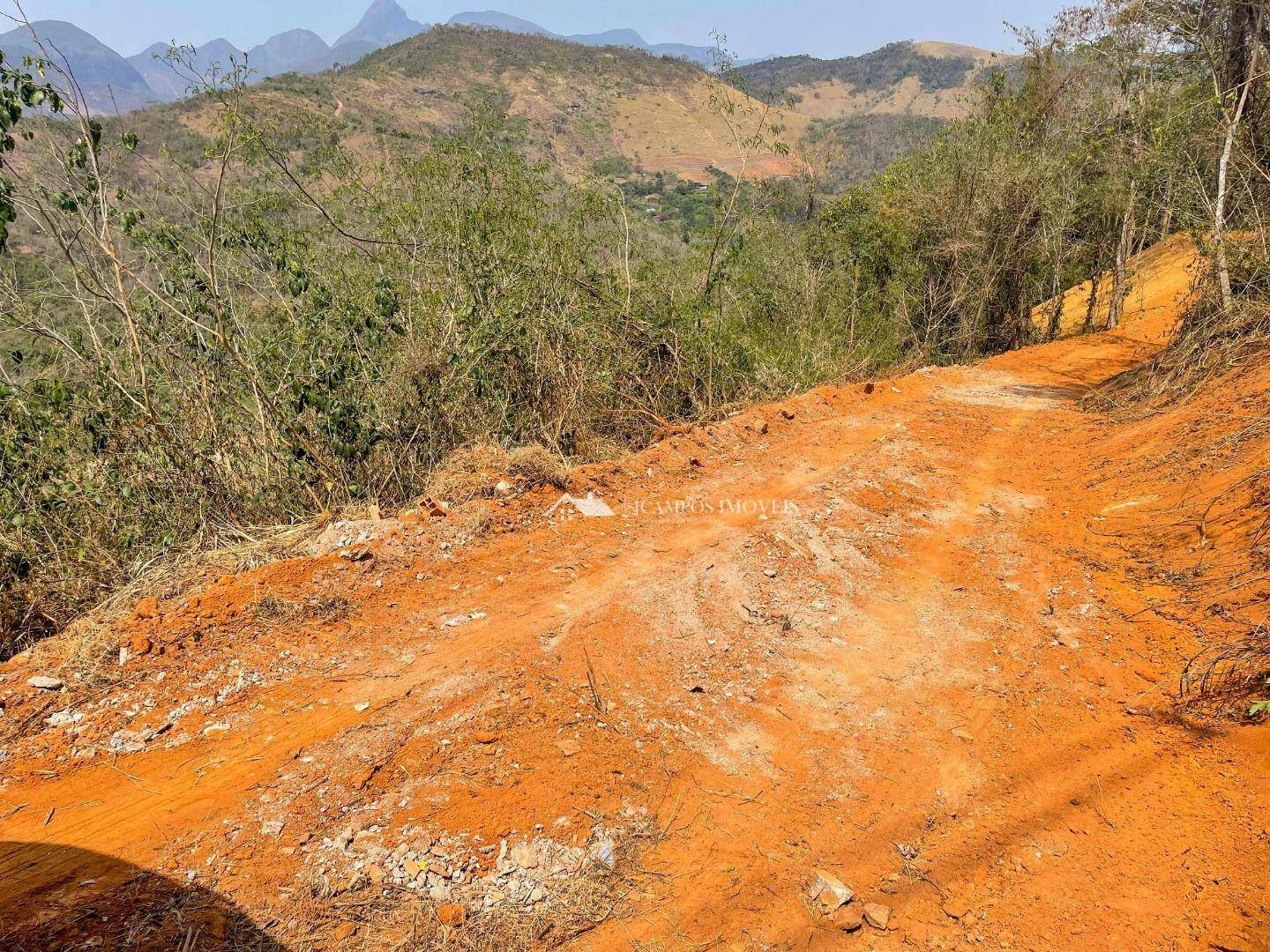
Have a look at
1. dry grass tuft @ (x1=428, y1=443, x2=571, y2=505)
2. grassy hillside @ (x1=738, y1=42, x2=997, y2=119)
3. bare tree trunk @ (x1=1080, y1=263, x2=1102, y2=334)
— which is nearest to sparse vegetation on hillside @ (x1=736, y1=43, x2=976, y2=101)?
grassy hillside @ (x1=738, y1=42, x2=997, y2=119)

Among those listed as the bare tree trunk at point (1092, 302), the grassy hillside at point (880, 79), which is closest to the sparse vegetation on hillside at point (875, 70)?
the grassy hillside at point (880, 79)

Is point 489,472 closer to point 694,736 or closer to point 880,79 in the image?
point 694,736

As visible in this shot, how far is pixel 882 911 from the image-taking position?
7.36ft

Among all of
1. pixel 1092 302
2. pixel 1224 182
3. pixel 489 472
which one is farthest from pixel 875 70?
pixel 489 472

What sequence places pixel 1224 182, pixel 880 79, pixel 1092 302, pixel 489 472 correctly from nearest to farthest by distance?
1. pixel 489 472
2. pixel 1224 182
3. pixel 1092 302
4. pixel 880 79

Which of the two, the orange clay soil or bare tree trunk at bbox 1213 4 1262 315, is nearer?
the orange clay soil

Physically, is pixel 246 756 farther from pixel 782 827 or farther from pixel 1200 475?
pixel 1200 475

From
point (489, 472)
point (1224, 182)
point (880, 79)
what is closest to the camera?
point (489, 472)

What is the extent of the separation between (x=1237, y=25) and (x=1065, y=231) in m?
3.89

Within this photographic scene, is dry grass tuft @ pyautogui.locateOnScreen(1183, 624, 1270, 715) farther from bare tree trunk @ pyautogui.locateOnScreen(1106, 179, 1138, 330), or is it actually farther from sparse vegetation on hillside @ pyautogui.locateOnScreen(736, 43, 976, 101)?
sparse vegetation on hillside @ pyautogui.locateOnScreen(736, 43, 976, 101)

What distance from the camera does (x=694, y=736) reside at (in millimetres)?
3025

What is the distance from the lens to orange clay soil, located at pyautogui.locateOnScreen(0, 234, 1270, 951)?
86.7 inches

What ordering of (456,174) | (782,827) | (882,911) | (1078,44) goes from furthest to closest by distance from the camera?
(1078,44) → (456,174) → (782,827) → (882,911)

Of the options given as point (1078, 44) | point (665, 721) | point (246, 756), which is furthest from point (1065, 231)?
point (246, 756)
